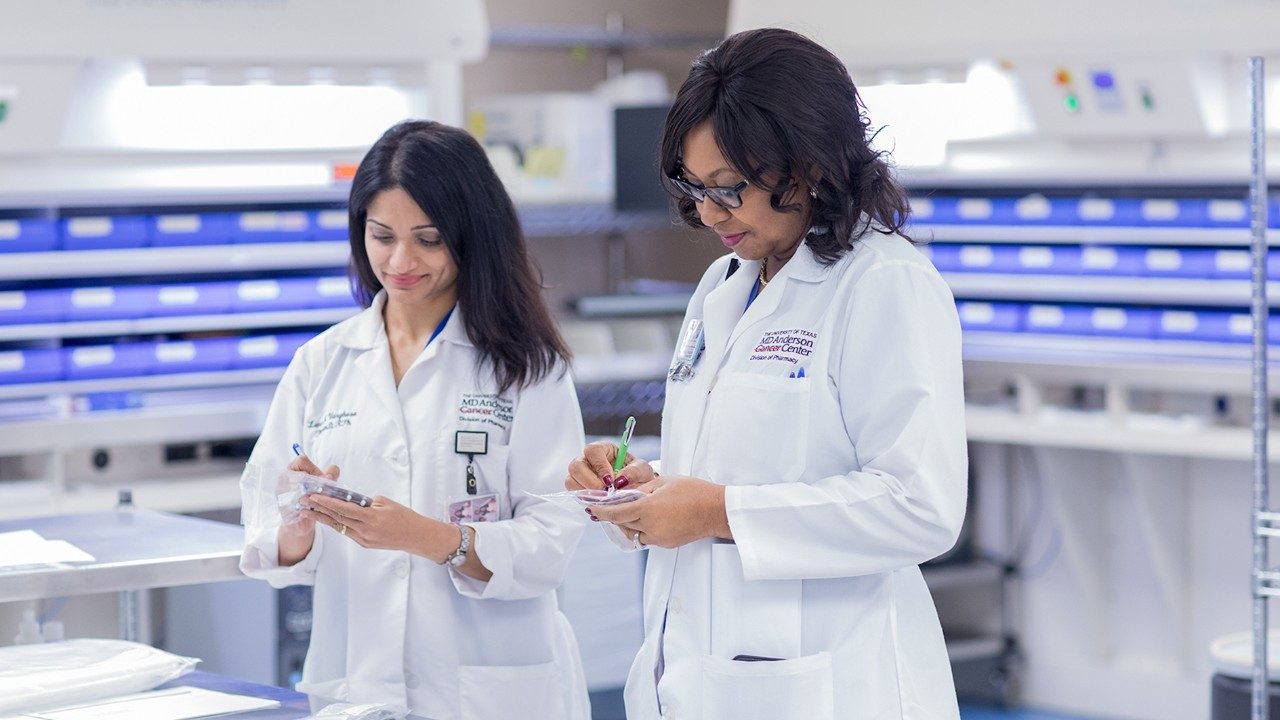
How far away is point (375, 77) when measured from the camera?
4242 mm

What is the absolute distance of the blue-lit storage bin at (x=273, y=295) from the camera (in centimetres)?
423

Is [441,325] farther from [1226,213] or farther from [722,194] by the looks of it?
[1226,213]

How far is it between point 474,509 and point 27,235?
2.04 meters

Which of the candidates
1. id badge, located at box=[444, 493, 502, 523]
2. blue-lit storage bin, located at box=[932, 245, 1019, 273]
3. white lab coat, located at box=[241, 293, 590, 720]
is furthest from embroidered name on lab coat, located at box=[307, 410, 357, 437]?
blue-lit storage bin, located at box=[932, 245, 1019, 273]

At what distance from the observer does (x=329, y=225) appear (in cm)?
433

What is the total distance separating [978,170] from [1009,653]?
5.11 ft

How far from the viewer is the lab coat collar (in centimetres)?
245

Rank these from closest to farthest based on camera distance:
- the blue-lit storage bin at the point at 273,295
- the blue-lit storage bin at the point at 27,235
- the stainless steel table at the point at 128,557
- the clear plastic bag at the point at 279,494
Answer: the clear plastic bag at the point at 279,494 → the stainless steel table at the point at 128,557 → the blue-lit storage bin at the point at 27,235 → the blue-lit storage bin at the point at 273,295

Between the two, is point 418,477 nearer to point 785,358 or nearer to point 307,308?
point 785,358

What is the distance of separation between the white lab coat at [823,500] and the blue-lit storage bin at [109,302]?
2.45 metres

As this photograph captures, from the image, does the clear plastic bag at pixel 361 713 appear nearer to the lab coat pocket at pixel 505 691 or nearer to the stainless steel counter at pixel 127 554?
the lab coat pocket at pixel 505 691

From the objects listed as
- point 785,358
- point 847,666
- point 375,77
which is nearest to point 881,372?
point 785,358

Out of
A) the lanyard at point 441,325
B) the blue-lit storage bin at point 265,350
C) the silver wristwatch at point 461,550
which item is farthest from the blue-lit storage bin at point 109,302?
the silver wristwatch at point 461,550

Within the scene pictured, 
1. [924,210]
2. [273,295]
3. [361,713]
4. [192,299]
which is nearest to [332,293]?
[273,295]
